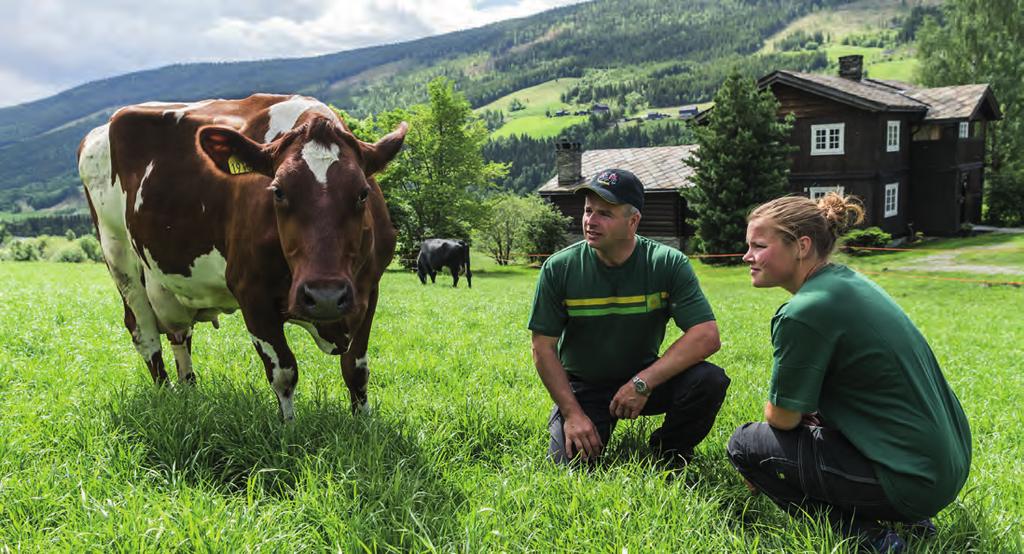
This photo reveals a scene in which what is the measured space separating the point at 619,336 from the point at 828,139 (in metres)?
33.4

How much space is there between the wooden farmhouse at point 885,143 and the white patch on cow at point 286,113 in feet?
106

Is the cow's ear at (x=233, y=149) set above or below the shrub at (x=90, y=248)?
above

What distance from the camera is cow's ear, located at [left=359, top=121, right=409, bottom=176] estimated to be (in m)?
3.89

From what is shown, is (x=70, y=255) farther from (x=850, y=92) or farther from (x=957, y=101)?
(x=957, y=101)

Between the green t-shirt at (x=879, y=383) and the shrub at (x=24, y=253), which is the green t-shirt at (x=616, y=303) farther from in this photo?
the shrub at (x=24, y=253)

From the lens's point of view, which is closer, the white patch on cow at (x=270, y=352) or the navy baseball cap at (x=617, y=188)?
the navy baseball cap at (x=617, y=188)

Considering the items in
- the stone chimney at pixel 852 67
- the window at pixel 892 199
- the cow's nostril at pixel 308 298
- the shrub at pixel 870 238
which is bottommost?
the shrub at pixel 870 238

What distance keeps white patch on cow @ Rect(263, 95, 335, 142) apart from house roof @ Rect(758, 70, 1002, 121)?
32.4 metres

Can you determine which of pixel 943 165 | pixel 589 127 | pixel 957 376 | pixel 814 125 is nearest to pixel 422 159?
pixel 814 125

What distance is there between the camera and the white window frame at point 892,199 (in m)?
33.0

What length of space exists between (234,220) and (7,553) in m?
2.22

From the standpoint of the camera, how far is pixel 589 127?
15750 cm

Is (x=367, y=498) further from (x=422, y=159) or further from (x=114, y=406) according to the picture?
(x=422, y=159)

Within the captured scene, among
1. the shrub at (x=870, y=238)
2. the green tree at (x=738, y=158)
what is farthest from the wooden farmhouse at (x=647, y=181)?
the shrub at (x=870, y=238)
